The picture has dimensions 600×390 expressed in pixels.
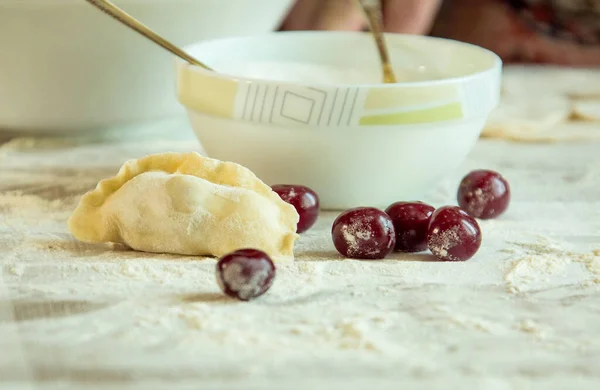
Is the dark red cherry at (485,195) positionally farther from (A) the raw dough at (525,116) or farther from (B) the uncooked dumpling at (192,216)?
(A) the raw dough at (525,116)

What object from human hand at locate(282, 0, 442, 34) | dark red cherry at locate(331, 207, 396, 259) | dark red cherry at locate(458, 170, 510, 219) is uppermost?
human hand at locate(282, 0, 442, 34)

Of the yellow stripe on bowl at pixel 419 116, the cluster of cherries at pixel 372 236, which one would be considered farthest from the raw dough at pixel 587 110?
the cluster of cherries at pixel 372 236

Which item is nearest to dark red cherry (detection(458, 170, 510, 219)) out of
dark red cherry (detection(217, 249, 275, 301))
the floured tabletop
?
the floured tabletop

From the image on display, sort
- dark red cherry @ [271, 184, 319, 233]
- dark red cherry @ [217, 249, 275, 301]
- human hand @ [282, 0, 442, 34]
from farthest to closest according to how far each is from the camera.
Answer: human hand @ [282, 0, 442, 34] < dark red cherry @ [271, 184, 319, 233] < dark red cherry @ [217, 249, 275, 301]

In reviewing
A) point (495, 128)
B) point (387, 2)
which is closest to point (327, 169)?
point (495, 128)

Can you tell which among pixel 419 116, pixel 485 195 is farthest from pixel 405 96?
pixel 485 195

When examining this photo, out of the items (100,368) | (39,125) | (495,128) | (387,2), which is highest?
(387,2)

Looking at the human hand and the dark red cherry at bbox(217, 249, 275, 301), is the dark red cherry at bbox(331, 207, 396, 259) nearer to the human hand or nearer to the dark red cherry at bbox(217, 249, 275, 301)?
the dark red cherry at bbox(217, 249, 275, 301)

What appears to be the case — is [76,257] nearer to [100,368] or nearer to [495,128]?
[100,368]
